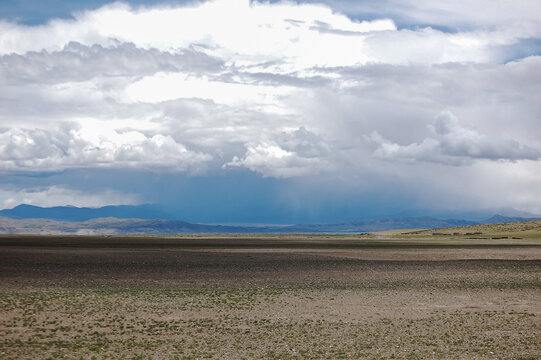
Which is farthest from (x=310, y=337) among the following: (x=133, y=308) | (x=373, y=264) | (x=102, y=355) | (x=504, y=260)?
(x=504, y=260)

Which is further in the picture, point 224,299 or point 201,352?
point 224,299

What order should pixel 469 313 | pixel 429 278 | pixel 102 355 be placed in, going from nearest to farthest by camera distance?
pixel 102 355
pixel 469 313
pixel 429 278

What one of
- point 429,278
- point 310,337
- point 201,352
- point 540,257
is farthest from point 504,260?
point 201,352

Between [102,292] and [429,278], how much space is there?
948 inches

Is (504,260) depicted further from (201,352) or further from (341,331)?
(201,352)

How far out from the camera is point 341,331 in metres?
23.7

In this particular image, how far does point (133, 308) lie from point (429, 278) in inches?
941

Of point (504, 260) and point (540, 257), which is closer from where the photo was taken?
point (504, 260)

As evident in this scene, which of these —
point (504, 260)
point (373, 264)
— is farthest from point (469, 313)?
point (504, 260)

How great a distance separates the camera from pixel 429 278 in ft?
140

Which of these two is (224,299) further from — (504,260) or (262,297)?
(504,260)

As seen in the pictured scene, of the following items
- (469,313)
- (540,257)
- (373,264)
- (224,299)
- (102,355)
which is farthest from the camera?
(540,257)

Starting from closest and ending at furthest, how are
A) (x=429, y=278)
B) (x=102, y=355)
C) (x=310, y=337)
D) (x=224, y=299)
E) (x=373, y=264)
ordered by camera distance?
(x=102, y=355) → (x=310, y=337) → (x=224, y=299) → (x=429, y=278) → (x=373, y=264)

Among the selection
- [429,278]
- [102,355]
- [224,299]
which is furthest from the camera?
[429,278]
